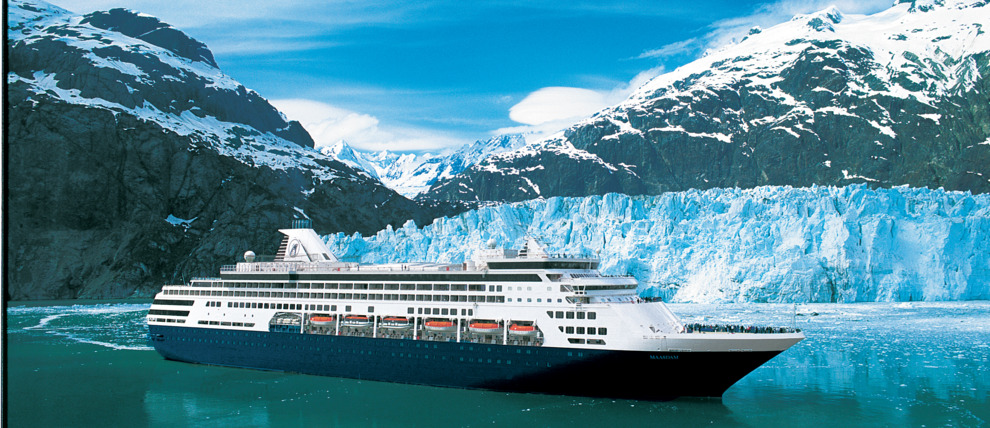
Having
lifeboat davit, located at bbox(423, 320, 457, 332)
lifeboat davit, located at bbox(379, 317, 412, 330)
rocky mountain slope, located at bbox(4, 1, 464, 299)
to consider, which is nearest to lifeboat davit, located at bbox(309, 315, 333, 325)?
lifeboat davit, located at bbox(379, 317, 412, 330)

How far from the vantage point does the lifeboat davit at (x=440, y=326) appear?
24.8 m

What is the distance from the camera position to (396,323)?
26.0m

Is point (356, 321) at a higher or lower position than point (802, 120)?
lower

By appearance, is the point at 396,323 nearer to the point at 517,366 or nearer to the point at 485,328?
the point at 485,328

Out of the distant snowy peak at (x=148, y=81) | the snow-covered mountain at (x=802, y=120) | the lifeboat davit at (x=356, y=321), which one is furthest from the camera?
the snow-covered mountain at (x=802, y=120)

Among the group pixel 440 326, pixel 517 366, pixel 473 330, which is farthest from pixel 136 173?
pixel 517 366

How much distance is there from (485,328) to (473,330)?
Result: 427 mm

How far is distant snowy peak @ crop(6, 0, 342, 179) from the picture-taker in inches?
4210

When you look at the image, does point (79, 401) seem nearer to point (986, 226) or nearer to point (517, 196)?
point (986, 226)

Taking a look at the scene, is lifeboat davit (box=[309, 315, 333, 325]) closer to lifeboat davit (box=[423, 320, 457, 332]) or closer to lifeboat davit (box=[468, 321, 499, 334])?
lifeboat davit (box=[423, 320, 457, 332])

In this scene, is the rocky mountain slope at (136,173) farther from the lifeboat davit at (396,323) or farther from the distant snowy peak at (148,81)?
the lifeboat davit at (396,323)

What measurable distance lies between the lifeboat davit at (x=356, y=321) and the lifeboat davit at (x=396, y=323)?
68 centimetres

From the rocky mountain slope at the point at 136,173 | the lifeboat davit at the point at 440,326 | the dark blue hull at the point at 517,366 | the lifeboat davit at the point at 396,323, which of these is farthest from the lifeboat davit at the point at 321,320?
the rocky mountain slope at the point at 136,173

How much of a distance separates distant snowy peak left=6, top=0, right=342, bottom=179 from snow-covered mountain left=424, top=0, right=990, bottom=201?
161 ft
